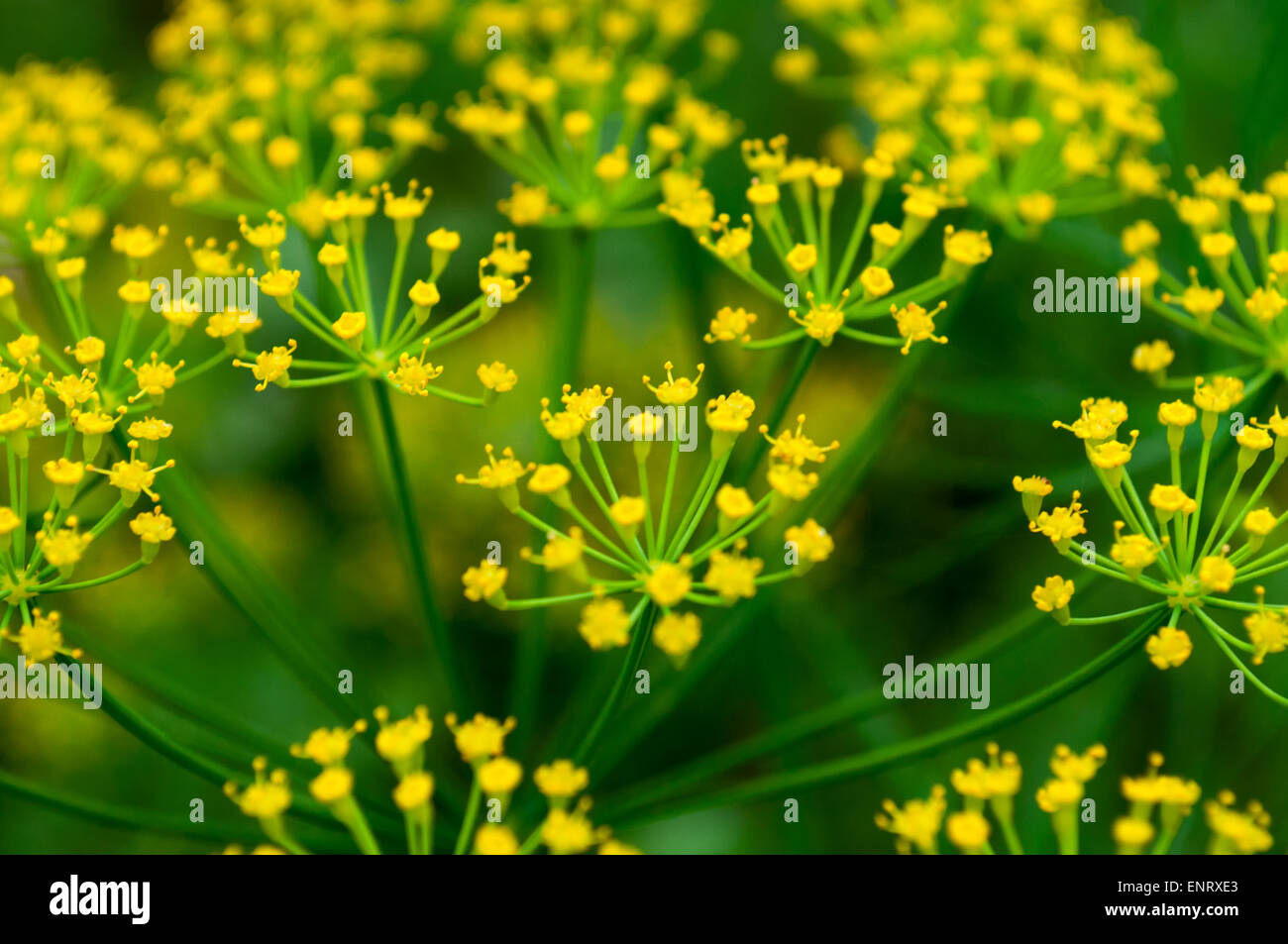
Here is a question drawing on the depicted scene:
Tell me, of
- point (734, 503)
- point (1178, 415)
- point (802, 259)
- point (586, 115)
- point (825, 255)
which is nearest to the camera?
point (734, 503)

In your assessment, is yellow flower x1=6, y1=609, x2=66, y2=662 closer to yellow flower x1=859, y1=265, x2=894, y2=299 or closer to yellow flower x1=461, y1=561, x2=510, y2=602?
yellow flower x1=461, y1=561, x2=510, y2=602

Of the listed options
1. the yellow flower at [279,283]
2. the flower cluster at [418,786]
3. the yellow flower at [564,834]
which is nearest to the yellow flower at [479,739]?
the flower cluster at [418,786]

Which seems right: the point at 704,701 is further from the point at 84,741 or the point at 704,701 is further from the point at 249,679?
the point at 84,741

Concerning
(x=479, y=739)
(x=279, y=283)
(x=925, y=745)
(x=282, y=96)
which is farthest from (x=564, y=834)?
(x=282, y=96)

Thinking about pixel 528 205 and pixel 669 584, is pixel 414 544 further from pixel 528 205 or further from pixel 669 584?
→ pixel 528 205

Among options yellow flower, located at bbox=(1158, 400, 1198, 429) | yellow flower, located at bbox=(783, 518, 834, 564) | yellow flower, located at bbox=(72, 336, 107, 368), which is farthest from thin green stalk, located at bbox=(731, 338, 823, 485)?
yellow flower, located at bbox=(72, 336, 107, 368)

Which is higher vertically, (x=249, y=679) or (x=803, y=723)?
(x=249, y=679)
